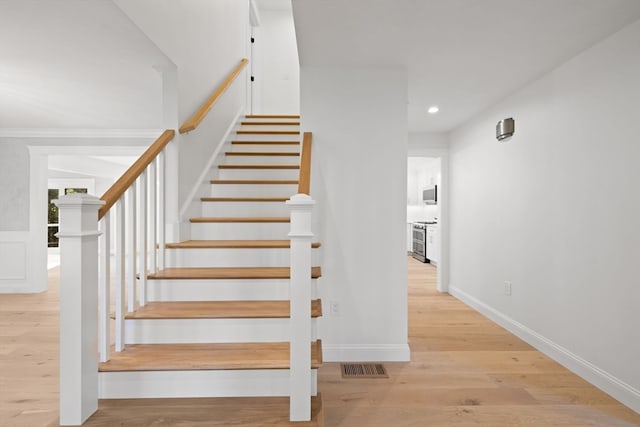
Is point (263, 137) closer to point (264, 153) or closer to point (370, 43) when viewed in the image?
point (264, 153)

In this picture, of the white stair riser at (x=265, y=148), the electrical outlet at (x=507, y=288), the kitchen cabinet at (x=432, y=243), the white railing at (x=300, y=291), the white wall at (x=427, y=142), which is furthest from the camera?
the kitchen cabinet at (x=432, y=243)

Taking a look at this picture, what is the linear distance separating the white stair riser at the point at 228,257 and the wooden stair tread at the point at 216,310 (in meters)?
0.36

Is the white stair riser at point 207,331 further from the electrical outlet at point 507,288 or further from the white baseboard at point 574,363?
the electrical outlet at point 507,288

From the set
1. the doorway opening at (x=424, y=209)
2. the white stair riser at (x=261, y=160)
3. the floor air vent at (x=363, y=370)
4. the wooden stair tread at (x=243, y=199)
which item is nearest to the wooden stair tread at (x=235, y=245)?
the wooden stair tread at (x=243, y=199)

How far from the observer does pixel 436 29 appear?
87.0 inches

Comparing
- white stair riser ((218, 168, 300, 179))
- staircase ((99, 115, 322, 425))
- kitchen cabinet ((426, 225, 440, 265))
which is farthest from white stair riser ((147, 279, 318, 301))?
kitchen cabinet ((426, 225, 440, 265))

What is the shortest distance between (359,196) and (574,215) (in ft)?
4.96

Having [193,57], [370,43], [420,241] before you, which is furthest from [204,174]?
[420,241]

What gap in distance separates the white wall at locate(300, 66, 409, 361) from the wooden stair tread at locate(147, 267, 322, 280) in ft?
1.30

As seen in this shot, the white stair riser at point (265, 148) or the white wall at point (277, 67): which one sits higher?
the white wall at point (277, 67)

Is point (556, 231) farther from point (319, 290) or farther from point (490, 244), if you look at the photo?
point (319, 290)

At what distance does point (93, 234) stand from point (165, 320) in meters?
0.64

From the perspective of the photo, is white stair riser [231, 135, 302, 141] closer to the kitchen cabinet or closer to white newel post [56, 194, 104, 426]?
white newel post [56, 194, 104, 426]

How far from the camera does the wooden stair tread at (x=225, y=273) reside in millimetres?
2340
